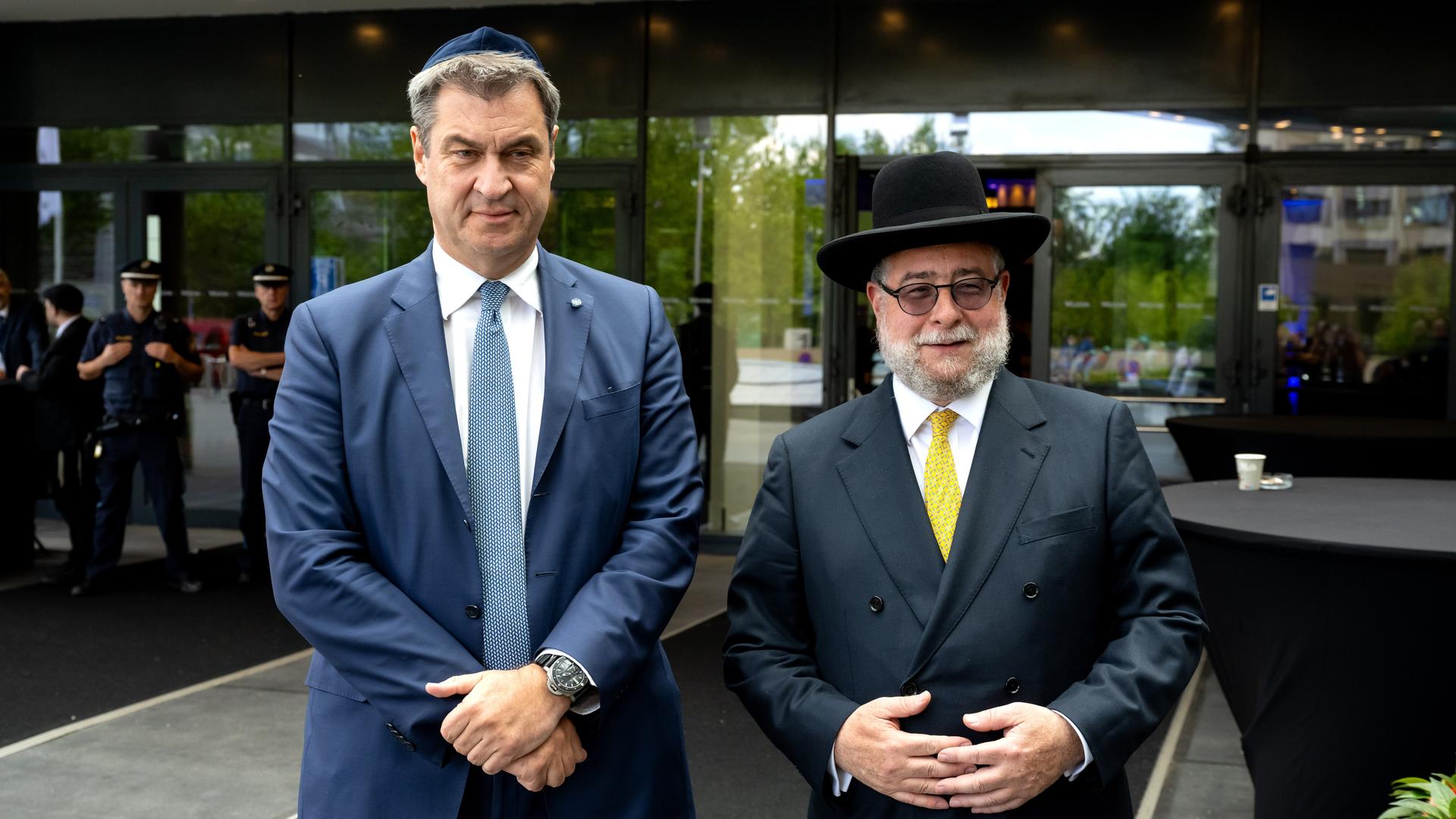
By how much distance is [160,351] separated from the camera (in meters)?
7.50

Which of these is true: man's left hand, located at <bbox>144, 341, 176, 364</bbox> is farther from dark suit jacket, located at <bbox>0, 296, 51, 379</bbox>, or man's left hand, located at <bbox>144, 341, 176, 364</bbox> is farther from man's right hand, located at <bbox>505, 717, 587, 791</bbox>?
man's right hand, located at <bbox>505, 717, 587, 791</bbox>

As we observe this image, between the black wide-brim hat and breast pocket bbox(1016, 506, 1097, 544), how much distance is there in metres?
0.41

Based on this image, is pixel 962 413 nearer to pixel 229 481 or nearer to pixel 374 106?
pixel 374 106

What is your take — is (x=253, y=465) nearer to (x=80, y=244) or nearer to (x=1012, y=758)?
(x=80, y=244)

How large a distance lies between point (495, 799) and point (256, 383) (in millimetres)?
6632

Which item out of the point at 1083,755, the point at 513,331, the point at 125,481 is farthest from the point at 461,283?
the point at 125,481

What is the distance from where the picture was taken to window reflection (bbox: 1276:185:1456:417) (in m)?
7.93

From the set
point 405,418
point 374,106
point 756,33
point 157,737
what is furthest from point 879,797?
point 374,106

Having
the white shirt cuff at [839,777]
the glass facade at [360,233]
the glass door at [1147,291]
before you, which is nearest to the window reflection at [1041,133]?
the glass door at [1147,291]

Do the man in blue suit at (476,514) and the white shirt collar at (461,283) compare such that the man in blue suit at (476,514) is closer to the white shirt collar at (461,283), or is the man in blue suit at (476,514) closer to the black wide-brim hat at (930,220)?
the white shirt collar at (461,283)

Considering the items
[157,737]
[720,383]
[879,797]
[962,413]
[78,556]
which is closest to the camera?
[879,797]

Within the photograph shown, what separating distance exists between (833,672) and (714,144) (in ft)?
23.5

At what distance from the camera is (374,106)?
9406mm

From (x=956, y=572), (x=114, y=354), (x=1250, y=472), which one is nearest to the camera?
(x=956, y=572)
